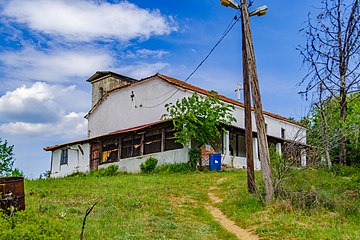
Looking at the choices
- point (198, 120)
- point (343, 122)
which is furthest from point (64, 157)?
point (343, 122)

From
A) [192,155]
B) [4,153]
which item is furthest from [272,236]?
[4,153]

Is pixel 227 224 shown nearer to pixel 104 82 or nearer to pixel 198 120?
pixel 198 120

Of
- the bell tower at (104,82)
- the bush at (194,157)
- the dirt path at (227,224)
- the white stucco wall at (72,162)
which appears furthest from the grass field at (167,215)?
the bell tower at (104,82)

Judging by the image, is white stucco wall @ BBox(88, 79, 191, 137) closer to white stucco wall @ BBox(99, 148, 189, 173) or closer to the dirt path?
white stucco wall @ BBox(99, 148, 189, 173)

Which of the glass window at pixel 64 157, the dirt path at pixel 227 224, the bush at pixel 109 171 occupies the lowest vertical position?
the dirt path at pixel 227 224

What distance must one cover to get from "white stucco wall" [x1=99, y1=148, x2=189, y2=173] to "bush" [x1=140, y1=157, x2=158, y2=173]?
1.40 ft

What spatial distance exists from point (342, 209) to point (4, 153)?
3444 cm

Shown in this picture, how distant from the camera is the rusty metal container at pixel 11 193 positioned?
8930mm

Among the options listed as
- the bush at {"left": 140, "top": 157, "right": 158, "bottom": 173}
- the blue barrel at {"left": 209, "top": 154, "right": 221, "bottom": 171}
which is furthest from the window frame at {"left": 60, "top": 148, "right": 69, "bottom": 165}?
the blue barrel at {"left": 209, "top": 154, "right": 221, "bottom": 171}

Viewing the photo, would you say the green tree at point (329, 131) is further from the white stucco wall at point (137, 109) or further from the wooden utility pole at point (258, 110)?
the white stucco wall at point (137, 109)

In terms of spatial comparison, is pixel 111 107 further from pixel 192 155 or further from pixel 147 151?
pixel 192 155

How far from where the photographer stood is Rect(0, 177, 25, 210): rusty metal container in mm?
8930

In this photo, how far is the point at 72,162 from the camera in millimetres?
36094

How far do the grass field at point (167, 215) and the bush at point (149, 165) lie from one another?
33.6 feet
